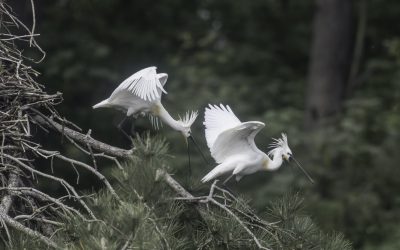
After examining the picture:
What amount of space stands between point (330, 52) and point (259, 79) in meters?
0.92

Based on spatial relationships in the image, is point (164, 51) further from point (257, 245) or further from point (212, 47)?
Result: point (257, 245)

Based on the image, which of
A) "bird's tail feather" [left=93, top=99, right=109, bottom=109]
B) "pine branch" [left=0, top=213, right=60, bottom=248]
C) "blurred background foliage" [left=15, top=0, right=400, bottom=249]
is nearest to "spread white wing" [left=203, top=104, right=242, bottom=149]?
"bird's tail feather" [left=93, top=99, right=109, bottom=109]

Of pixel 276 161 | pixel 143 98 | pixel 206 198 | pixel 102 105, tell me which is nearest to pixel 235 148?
pixel 276 161

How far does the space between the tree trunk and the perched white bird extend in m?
5.48

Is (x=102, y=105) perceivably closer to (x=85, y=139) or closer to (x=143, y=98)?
(x=143, y=98)

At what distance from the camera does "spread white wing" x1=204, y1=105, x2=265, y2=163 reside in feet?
15.1

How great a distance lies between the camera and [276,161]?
192 inches

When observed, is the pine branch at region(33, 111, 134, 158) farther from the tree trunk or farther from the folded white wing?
the tree trunk

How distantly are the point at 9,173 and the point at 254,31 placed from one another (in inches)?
324

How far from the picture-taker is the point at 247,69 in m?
11.5

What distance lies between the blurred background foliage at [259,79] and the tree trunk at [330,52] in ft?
0.81

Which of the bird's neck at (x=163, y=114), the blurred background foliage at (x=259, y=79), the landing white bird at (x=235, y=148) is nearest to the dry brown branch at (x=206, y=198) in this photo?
the landing white bird at (x=235, y=148)

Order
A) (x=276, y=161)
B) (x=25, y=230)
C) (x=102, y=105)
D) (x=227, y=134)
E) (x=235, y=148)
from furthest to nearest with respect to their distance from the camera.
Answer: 1. (x=102, y=105)
2. (x=276, y=161)
3. (x=235, y=148)
4. (x=227, y=134)
5. (x=25, y=230)

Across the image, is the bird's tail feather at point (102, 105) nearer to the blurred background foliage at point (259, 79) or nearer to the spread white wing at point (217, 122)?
the spread white wing at point (217, 122)
